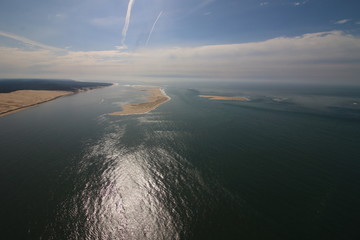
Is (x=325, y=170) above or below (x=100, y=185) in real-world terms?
below

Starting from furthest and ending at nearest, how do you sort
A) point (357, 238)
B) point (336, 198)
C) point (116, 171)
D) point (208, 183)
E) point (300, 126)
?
point (300, 126), point (116, 171), point (208, 183), point (336, 198), point (357, 238)

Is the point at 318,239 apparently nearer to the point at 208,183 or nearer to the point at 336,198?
the point at 336,198

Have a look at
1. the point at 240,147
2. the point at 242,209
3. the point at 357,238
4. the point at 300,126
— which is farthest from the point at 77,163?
the point at 300,126

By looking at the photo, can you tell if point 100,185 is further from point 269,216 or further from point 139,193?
point 269,216

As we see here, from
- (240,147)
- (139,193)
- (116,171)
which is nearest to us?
(139,193)

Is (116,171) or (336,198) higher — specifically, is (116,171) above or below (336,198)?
above

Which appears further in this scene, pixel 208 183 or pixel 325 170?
pixel 325 170

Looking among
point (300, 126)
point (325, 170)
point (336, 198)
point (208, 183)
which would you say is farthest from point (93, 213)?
point (300, 126)
